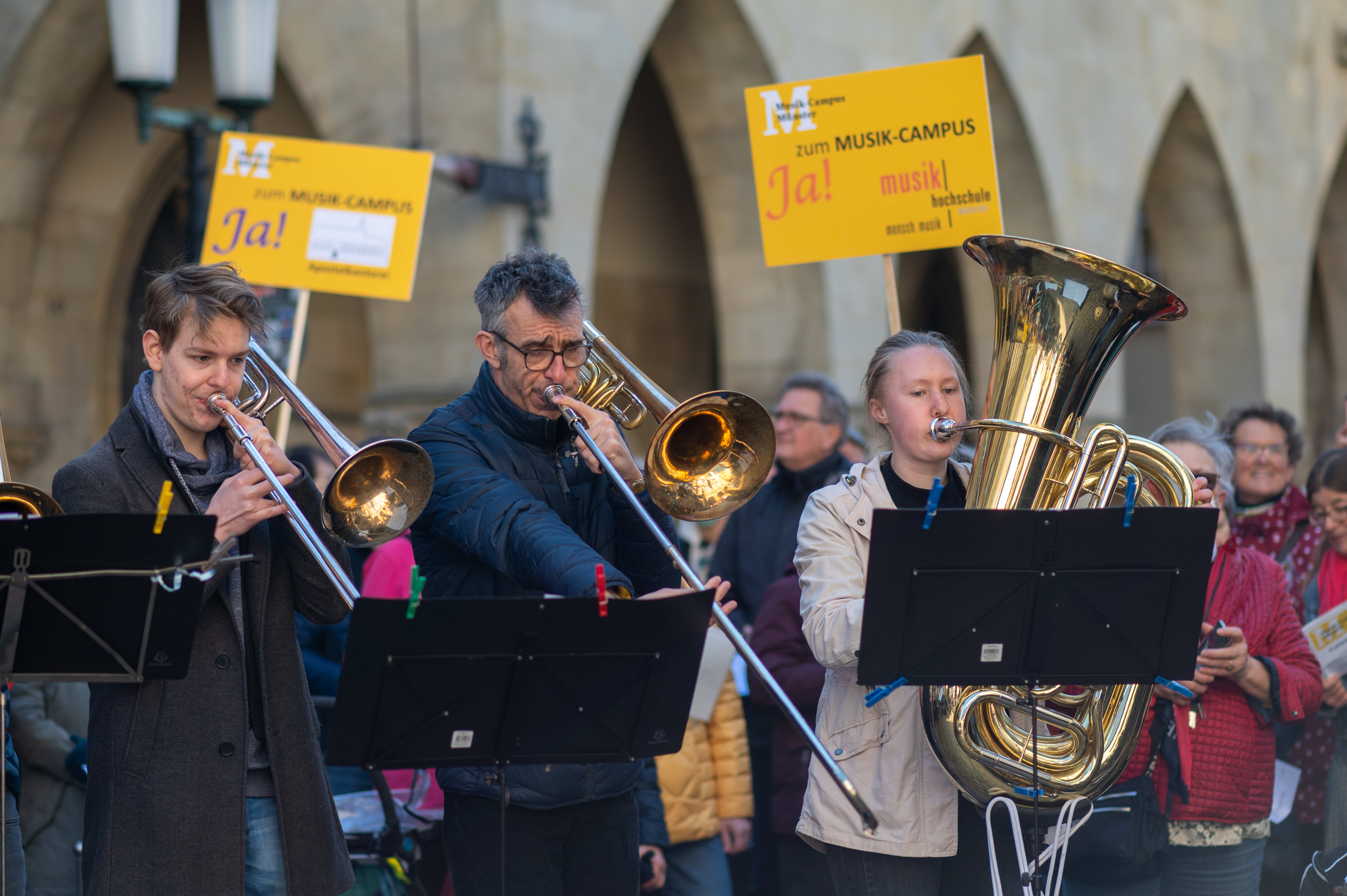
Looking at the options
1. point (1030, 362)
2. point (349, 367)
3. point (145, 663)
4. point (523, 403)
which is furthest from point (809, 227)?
point (349, 367)

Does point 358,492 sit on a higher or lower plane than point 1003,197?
lower

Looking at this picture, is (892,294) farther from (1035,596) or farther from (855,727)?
(1035,596)

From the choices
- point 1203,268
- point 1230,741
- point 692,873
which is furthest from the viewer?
point 1203,268

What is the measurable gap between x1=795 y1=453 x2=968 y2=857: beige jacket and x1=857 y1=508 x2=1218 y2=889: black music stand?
323mm

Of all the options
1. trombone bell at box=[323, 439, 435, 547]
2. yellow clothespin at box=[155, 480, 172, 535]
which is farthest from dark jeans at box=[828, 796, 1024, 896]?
yellow clothespin at box=[155, 480, 172, 535]

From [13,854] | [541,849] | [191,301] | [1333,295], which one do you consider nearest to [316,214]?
[191,301]

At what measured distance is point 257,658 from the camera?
314 cm

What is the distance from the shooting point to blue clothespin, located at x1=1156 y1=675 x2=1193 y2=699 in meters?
3.17

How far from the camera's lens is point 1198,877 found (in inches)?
164

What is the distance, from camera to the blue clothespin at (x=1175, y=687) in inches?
125

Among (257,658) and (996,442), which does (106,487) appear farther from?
(996,442)

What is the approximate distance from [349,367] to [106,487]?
857cm

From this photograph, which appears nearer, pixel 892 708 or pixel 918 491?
pixel 892 708

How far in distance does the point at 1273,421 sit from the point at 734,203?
5382 millimetres
